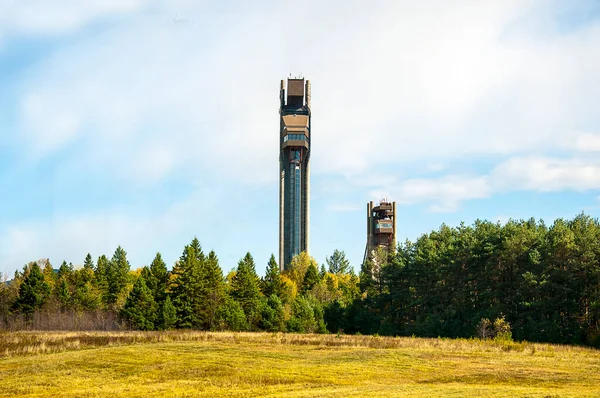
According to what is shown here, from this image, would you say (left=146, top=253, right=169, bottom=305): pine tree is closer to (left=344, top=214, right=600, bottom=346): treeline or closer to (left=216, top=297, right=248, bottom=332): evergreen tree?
(left=216, top=297, right=248, bottom=332): evergreen tree

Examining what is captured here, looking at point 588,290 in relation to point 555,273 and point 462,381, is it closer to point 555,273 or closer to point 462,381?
point 555,273

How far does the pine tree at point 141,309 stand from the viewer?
3391 inches

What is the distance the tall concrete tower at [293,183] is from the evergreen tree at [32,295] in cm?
6896

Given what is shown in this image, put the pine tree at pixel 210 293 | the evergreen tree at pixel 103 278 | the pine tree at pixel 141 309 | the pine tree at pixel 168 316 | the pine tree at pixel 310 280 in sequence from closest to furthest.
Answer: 1. the pine tree at pixel 168 316
2. the pine tree at pixel 141 309
3. the pine tree at pixel 210 293
4. the evergreen tree at pixel 103 278
5. the pine tree at pixel 310 280

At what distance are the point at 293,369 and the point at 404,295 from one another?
185 feet

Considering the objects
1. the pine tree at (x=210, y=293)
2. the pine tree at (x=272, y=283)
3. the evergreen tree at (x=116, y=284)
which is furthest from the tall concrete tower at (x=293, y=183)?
Answer: the pine tree at (x=210, y=293)

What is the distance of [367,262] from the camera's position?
103 meters

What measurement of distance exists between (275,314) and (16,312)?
4373 cm

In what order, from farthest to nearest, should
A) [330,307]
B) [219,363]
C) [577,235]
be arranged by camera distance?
1. [330,307]
2. [577,235]
3. [219,363]

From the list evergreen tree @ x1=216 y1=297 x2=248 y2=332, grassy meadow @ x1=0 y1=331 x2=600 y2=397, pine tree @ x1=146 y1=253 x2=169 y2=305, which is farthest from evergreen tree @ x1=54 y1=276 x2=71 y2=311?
grassy meadow @ x1=0 y1=331 x2=600 y2=397

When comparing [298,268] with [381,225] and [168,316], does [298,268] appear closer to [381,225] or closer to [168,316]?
[381,225]

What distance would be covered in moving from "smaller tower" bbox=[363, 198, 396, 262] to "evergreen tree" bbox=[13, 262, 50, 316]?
75218 millimetres

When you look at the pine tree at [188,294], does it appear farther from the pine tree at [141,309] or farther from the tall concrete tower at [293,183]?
the tall concrete tower at [293,183]

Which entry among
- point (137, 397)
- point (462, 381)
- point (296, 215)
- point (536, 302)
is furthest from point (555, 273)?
point (296, 215)
